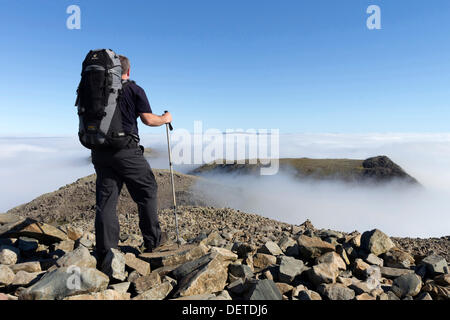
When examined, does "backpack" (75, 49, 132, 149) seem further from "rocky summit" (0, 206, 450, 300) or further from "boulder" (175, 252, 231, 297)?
"boulder" (175, 252, 231, 297)

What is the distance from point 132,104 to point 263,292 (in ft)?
→ 13.0

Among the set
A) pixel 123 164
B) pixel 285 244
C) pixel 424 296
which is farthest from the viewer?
pixel 285 244

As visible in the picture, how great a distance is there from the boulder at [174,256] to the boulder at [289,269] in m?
1.46

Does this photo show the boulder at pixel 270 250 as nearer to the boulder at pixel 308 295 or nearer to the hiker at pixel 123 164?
the boulder at pixel 308 295

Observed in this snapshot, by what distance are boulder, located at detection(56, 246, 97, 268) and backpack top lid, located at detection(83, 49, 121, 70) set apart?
3.29m

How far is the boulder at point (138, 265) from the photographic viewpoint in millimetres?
5266

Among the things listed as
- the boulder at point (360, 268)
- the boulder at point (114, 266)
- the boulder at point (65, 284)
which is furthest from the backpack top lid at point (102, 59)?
the boulder at point (360, 268)

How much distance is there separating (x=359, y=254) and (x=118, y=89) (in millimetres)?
6047

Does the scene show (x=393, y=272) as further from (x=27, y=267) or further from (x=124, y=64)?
(x=27, y=267)

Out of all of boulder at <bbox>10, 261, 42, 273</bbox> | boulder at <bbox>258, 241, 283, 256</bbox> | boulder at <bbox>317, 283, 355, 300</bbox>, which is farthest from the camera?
boulder at <bbox>258, 241, 283, 256</bbox>

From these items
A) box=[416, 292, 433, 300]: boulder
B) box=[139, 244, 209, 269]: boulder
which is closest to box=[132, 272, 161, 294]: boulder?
box=[139, 244, 209, 269]: boulder

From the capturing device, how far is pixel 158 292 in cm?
465

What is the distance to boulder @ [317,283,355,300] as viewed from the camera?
4.73m

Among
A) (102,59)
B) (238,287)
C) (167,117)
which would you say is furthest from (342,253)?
(102,59)
